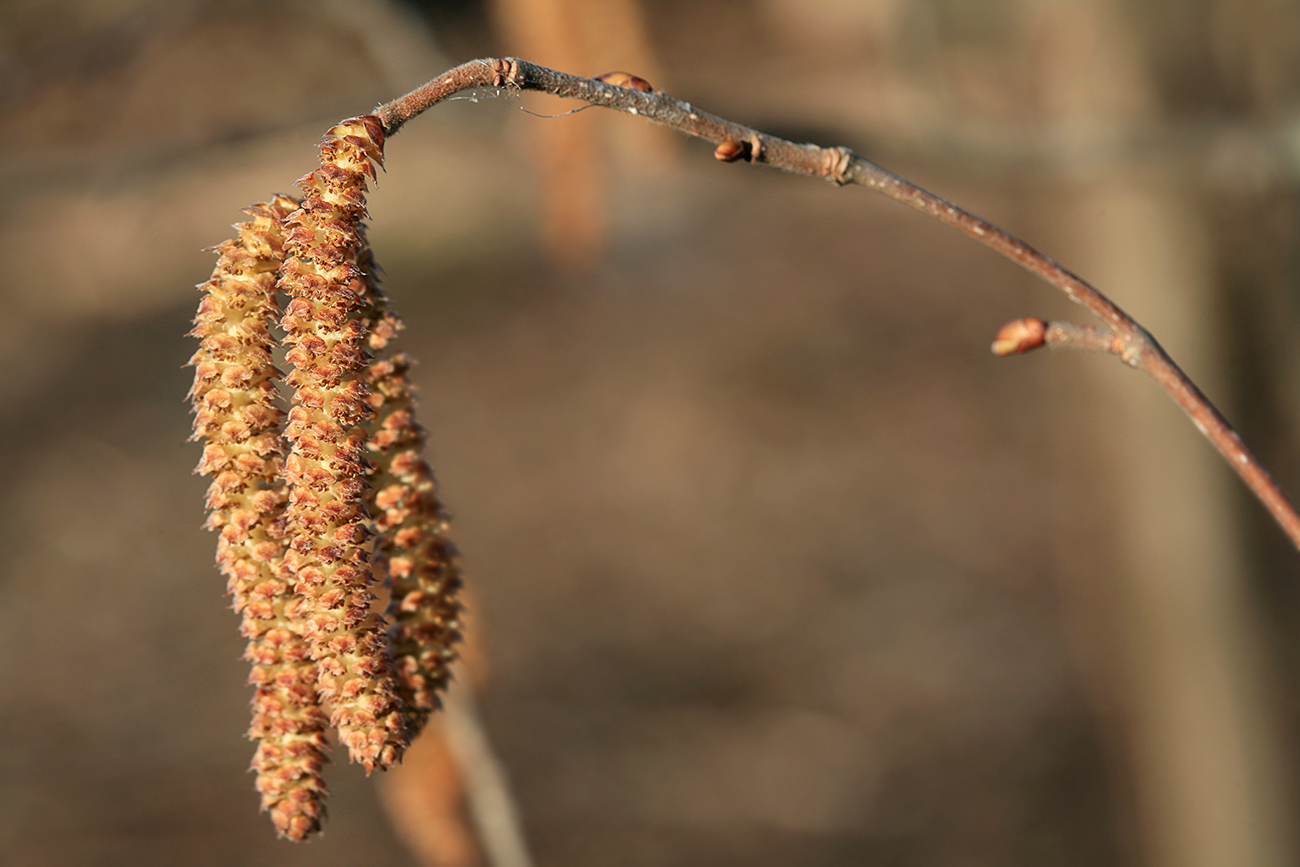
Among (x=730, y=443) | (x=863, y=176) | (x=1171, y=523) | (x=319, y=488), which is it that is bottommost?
(x=319, y=488)

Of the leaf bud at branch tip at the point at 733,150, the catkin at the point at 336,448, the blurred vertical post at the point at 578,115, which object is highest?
the blurred vertical post at the point at 578,115

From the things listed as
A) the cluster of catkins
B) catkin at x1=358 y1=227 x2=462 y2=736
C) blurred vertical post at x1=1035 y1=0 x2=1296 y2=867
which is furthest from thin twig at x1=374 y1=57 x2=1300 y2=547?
blurred vertical post at x1=1035 y1=0 x2=1296 y2=867

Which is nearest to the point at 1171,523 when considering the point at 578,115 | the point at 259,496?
the point at 578,115

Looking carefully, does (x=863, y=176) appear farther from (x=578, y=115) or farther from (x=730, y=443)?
(x=730, y=443)

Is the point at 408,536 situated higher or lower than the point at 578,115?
lower

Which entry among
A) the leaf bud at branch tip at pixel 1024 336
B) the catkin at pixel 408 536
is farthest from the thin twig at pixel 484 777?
the leaf bud at branch tip at pixel 1024 336

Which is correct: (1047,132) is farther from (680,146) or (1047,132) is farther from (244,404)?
(244,404)

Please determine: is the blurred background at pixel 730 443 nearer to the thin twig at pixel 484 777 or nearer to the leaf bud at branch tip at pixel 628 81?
the thin twig at pixel 484 777
